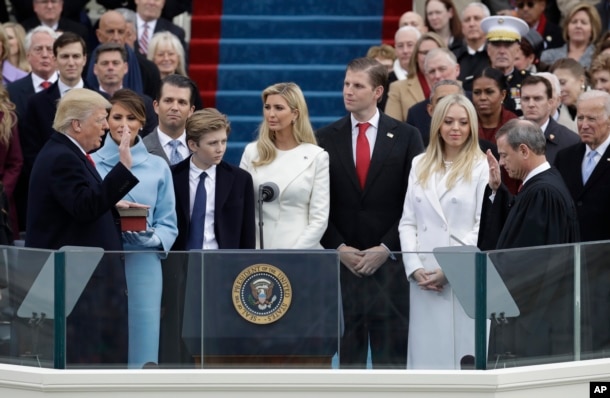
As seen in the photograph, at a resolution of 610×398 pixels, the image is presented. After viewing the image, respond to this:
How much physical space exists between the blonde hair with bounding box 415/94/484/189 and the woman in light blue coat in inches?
57.5

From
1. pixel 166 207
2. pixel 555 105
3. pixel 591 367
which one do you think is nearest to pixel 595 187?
pixel 555 105

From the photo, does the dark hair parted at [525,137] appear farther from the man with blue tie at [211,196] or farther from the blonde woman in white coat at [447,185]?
the man with blue tie at [211,196]

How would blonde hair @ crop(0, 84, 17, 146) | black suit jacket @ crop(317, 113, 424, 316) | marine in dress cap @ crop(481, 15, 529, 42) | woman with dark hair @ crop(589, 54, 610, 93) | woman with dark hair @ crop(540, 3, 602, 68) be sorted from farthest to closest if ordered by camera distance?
woman with dark hair @ crop(540, 3, 602, 68), marine in dress cap @ crop(481, 15, 529, 42), woman with dark hair @ crop(589, 54, 610, 93), blonde hair @ crop(0, 84, 17, 146), black suit jacket @ crop(317, 113, 424, 316)

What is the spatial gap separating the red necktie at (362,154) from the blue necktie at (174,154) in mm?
1085

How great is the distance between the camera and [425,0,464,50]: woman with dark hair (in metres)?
14.0

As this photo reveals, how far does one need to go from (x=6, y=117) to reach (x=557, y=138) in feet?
12.1

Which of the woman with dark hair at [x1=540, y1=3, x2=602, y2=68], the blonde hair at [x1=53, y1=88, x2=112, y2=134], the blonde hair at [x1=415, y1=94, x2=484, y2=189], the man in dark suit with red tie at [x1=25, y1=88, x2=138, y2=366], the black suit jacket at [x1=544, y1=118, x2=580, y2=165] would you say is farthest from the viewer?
the woman with dark hair at [x1=540, y1=3, x2=602, y2=68]

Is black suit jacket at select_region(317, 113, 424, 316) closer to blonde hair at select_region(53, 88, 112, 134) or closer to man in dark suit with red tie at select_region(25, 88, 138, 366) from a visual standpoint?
man in dark suit with red tie at select_region(25, 88, 138, 366)

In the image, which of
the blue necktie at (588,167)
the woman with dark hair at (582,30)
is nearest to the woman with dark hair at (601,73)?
the woman with dark hair at (582,30)

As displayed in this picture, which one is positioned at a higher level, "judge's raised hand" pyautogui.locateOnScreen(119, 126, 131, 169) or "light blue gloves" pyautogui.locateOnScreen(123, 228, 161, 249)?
"judge's raised hand" pyautogui.locateOnScreen(119, 126, 131, 169)

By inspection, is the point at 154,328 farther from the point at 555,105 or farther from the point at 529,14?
the point at 529,14

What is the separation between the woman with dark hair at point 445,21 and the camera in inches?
551

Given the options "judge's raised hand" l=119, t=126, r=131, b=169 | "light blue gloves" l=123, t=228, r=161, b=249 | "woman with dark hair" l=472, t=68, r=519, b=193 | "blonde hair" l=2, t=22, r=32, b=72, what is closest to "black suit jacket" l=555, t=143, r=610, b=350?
"woman with dark hair" l=472, t=68, r=519, b=193

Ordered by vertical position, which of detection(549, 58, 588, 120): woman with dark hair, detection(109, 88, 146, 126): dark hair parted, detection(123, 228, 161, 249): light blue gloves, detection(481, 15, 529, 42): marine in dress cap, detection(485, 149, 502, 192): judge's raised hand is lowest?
detection(123, 228, 161, 249): light blue gloves
